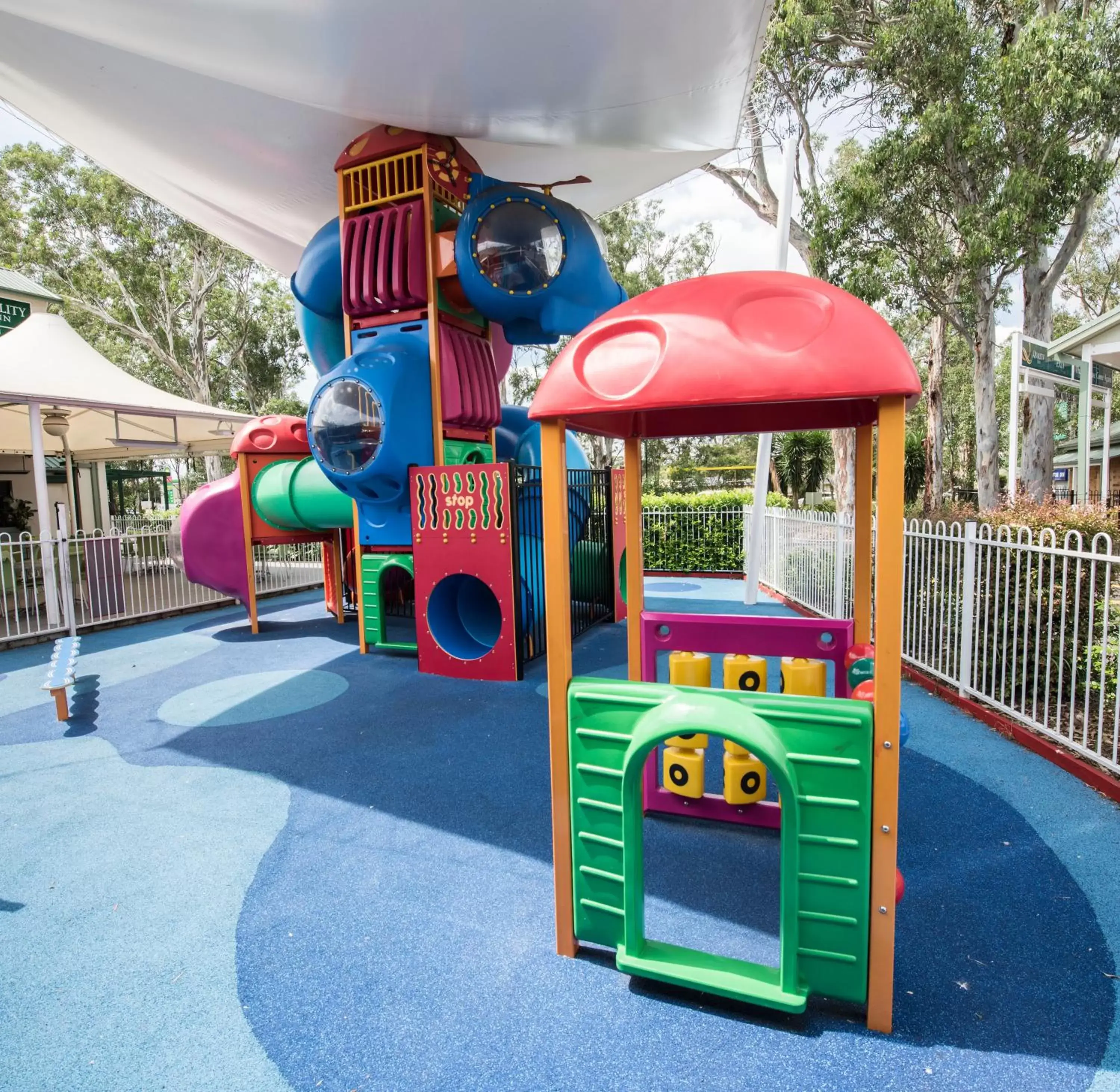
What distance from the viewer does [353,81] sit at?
18.7 ft

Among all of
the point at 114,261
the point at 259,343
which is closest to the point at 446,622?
the point at 114,261

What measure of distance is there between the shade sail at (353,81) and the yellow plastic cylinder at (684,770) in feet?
16.8

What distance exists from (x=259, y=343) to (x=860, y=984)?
28.0 metres

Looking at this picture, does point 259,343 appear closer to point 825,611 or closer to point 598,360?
point 825,611

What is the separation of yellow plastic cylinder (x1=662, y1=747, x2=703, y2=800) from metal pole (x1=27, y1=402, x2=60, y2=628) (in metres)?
8.74

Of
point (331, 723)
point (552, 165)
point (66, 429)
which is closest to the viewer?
point (331, 723)

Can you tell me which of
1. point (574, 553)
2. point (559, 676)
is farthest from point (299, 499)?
point (559, 676)

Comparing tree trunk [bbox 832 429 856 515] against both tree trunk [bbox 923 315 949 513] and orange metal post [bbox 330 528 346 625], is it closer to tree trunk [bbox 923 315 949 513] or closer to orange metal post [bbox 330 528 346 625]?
tree trunk [bbox 923 315 949 513]

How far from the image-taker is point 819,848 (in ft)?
7.24

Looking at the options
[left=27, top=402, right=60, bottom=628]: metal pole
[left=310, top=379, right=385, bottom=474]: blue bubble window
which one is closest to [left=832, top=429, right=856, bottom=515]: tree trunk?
[left=310, top=379, right=385, bottom=474]: blue bubble window

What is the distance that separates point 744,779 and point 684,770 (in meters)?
0.30

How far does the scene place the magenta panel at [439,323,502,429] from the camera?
7070mm

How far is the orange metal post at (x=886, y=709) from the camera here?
2.10m

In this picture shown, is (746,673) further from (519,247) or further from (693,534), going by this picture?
(693,534)
